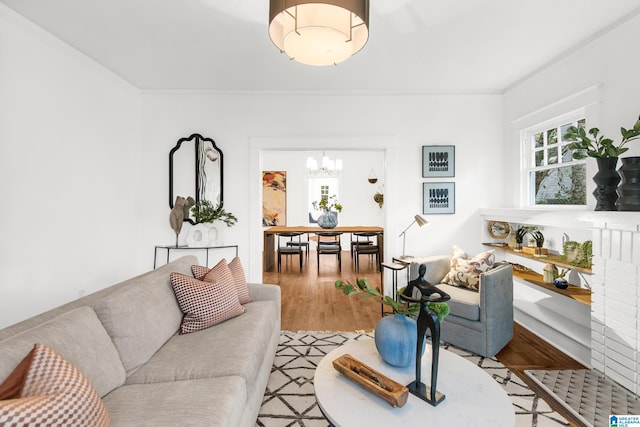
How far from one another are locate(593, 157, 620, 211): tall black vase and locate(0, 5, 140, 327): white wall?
4386 mm

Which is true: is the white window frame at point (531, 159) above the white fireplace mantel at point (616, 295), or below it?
above

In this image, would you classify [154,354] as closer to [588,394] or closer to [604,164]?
[588,394]

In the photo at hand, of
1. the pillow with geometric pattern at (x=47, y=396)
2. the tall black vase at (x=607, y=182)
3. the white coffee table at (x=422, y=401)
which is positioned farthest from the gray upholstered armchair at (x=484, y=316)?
the pillow with geometric pattern at (x=47, y=396)

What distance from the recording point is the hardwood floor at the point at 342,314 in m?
2.51

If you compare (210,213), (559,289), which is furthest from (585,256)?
(210,213)

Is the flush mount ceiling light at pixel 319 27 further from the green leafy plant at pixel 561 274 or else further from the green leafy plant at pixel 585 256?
the green leafy plant at pixel 561 274

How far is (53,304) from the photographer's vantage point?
270cm

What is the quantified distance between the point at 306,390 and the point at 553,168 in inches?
130

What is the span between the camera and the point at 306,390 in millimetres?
2109

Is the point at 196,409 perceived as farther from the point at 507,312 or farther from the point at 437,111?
the point at 437,111

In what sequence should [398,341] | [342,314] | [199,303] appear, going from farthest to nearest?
[342,314], [199,303], [398,341]

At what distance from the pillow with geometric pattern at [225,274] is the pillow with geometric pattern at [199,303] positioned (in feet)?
0.46

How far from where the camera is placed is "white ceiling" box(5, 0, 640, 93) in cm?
225

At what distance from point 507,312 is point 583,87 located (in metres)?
2.12
